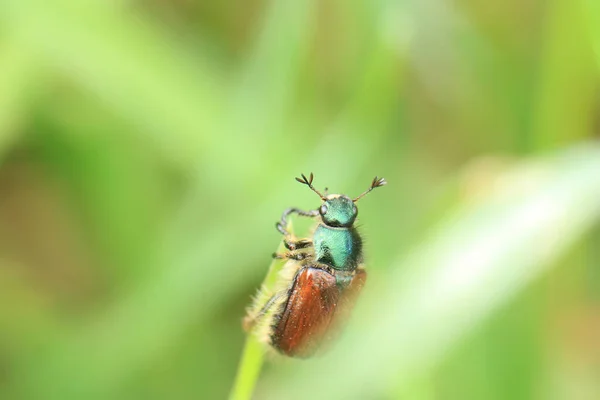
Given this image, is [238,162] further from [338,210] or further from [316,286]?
[316,286]

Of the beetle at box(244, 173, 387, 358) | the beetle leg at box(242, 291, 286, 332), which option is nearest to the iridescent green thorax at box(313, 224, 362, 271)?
the beetle at box(244, 173, 387, 358)

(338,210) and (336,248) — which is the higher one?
(338,210)

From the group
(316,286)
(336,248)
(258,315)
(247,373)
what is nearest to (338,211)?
(336,248)

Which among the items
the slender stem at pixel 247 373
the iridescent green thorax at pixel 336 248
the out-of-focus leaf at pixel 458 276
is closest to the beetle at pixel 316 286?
the iridescent green thorax at pixel 336 248

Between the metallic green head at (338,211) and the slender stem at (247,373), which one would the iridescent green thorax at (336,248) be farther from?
the slender stem at (247,373)

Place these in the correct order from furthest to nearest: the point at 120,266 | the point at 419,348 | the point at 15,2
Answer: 1. the point at 120,266
2. the point at 15,2
3. the point at 419,348

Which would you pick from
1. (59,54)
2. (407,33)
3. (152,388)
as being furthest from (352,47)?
(152,388)

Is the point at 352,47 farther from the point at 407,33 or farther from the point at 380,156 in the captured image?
the point at 380,156
